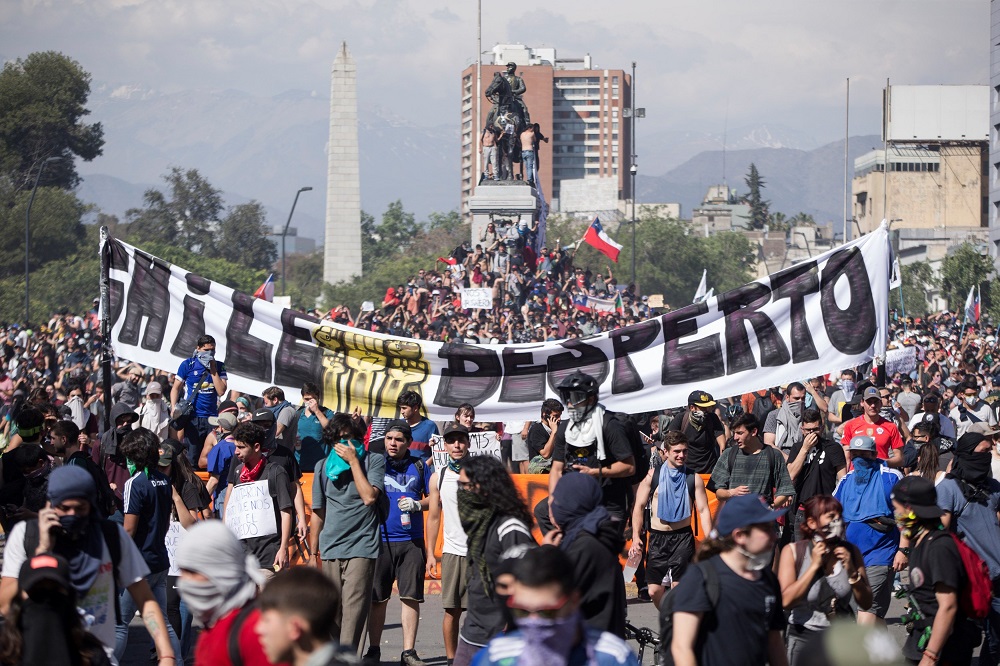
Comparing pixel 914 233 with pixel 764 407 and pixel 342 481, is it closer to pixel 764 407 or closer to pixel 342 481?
pixel 764 407

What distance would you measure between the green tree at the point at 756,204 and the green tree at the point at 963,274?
91.1 meters

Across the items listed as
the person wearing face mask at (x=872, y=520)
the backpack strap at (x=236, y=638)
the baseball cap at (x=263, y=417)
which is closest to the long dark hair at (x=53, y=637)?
the backpack strap at (x=236, y=638)

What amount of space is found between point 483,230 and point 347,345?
27.3 meters

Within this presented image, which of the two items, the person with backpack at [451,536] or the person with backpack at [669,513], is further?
the person with backpack at [669,513]

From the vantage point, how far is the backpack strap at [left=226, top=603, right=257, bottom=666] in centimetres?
412

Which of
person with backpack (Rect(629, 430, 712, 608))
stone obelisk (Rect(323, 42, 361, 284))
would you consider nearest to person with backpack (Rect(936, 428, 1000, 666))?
person with backpack (Rect(629, 430, 712, 608))

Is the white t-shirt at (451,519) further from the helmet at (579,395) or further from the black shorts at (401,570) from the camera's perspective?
the helmet at (579,395)

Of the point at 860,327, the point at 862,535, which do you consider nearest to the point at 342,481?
the point at 862,535

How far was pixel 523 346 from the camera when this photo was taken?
11.7 metres

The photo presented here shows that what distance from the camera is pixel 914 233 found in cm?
10794

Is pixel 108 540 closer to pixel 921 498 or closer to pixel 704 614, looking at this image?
pixel 704 614

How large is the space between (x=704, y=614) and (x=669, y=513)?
4.07m

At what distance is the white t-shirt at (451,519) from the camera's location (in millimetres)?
7781

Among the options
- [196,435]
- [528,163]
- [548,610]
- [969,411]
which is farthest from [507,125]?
[548,610]
